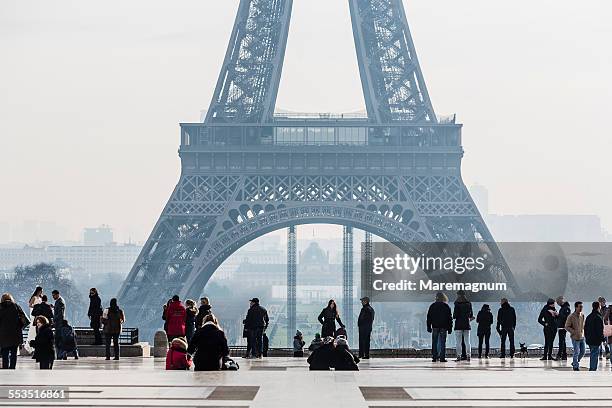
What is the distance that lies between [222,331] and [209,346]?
0.32m

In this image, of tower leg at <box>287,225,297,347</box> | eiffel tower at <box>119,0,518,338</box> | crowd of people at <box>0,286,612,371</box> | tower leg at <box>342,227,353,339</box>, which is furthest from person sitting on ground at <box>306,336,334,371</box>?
tower leg at <box>342,227,353,339</box>

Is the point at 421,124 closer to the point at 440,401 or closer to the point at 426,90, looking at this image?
the point at 426,90

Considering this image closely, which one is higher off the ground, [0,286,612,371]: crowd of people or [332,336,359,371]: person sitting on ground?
[0,286,612,371]: crowd of people

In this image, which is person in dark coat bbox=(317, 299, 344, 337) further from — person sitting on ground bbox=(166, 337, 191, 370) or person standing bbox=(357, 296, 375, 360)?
person sitting on ground bbox=(166, 337, 191, 370)

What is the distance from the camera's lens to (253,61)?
78.8 metres

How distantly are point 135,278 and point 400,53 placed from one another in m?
19.1

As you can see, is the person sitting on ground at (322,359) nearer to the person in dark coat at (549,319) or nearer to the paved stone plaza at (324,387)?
the paved stone plaza at (324,387)

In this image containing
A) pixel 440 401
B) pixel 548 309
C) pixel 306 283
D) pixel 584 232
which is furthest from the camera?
pixel 584 232

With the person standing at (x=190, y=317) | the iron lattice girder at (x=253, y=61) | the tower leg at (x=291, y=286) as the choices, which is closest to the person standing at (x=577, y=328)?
the person standing at (x=190, y=317)

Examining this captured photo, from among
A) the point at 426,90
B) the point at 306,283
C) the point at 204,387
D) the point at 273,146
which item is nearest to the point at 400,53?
the point at 426,90

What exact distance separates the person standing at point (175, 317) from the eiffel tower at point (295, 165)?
4356 cm

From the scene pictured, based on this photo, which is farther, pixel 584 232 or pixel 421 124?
pixel 584 232

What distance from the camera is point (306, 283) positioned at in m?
177

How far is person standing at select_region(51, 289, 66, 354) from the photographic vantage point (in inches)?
1144
